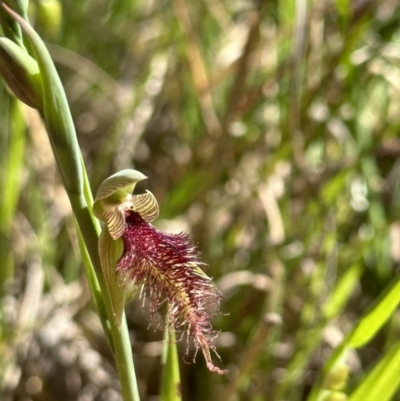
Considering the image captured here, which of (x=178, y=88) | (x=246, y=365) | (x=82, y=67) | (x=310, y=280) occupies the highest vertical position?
(x=82, y=67)

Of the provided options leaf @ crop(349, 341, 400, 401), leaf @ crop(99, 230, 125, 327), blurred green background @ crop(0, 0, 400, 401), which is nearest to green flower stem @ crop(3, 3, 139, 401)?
leaf @ crop(99, 230, 125, 327)

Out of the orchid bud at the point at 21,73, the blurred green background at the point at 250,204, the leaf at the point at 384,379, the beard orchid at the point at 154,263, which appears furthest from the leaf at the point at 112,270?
the blurred green background at the point at 250,204

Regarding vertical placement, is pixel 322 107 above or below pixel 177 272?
above

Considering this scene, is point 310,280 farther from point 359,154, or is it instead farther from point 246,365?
point 246,365

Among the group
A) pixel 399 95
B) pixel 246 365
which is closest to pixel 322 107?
pixel 399 95

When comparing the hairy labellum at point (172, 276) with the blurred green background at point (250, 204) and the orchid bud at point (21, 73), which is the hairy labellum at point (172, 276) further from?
the blurred green background at point (250, 204)

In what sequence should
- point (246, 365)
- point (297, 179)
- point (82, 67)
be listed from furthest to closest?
point (82, 67) → point (297, 179) → point (246, 365)
